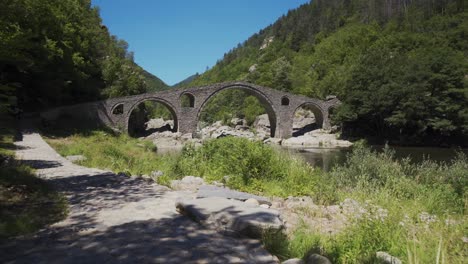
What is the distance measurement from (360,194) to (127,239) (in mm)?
3989

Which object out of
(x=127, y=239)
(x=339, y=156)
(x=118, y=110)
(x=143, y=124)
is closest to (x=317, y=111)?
(x=339, y=156)

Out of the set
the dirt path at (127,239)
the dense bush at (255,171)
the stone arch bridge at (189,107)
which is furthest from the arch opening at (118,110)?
the dirt path at (127,239)

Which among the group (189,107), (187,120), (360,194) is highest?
(189,107)

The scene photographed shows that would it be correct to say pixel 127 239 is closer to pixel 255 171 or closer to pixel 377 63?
pixel 255 171

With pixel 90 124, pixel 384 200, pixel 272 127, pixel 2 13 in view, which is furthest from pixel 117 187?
pixel 272 127

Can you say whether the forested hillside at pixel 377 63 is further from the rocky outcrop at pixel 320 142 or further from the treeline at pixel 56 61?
the treeline at pixel 56 61

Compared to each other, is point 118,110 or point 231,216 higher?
point 118,110

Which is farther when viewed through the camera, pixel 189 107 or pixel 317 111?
pixel 317 111

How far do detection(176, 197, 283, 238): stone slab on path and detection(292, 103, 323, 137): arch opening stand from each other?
36779 millimetres

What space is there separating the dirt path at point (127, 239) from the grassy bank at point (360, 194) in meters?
0.46

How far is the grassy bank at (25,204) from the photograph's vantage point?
293 cm

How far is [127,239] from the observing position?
2.69m

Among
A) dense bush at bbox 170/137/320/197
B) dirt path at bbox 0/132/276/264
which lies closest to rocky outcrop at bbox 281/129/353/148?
dense bush at bbox 170/137/320/197

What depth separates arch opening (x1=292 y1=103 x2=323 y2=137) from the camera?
39719mm
